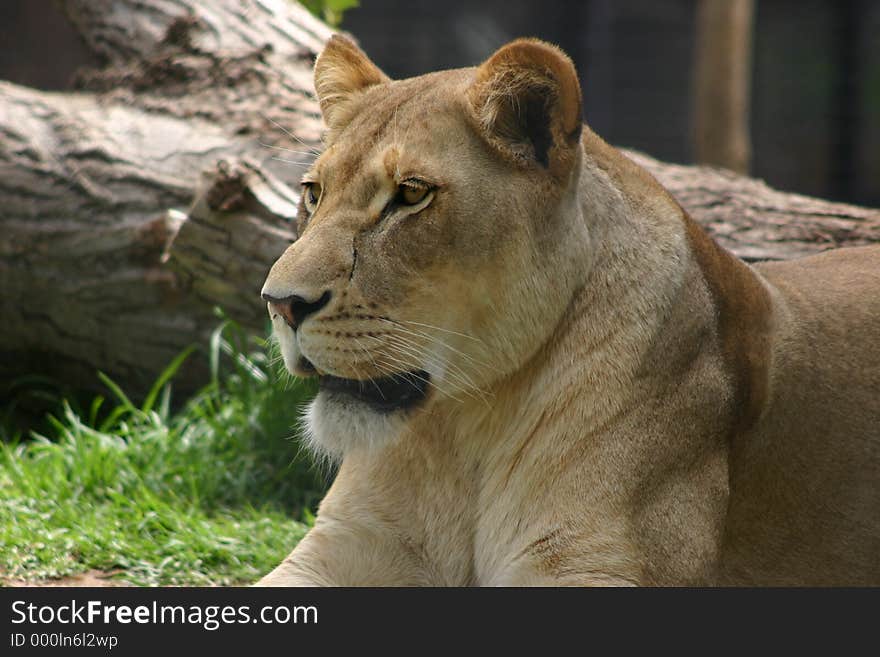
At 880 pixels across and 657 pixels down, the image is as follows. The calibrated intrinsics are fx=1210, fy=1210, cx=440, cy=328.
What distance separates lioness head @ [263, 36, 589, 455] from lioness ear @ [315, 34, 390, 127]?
0.42m

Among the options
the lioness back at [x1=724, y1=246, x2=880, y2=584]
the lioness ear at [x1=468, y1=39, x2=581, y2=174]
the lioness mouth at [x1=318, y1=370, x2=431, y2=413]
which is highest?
the lioness ear at [x1=468, y1=39, x2=581, y2=174]

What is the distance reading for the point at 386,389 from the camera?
9.23 feet

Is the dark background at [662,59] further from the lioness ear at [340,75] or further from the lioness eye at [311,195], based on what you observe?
the lioness eye at [311,195]

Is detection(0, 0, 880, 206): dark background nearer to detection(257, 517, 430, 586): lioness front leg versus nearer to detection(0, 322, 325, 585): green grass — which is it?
detection(0, 322, 325, 585): green grass

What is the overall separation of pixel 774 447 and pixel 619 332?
550 millimetres

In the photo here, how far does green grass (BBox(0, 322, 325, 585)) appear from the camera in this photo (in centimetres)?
378

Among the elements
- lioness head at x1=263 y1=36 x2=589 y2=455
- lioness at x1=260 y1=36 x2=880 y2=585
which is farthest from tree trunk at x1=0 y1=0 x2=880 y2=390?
lioness head at x1=263 y1=36 x2=589 y2=455

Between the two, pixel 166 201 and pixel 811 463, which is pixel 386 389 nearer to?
pixel 811 463

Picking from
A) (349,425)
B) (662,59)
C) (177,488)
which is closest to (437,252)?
(349,425)

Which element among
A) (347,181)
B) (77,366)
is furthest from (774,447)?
(77,366)

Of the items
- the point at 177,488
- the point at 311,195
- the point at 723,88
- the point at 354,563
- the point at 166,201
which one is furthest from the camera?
the point at 723,88

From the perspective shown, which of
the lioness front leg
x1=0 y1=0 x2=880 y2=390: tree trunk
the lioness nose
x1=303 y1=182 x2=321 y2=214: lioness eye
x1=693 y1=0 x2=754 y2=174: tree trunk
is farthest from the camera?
x1=693 y1=0 x2=754 y2=174: tree trunk

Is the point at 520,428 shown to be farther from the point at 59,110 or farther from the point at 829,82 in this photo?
the point at 829,82

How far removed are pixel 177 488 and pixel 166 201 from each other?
131 cm
